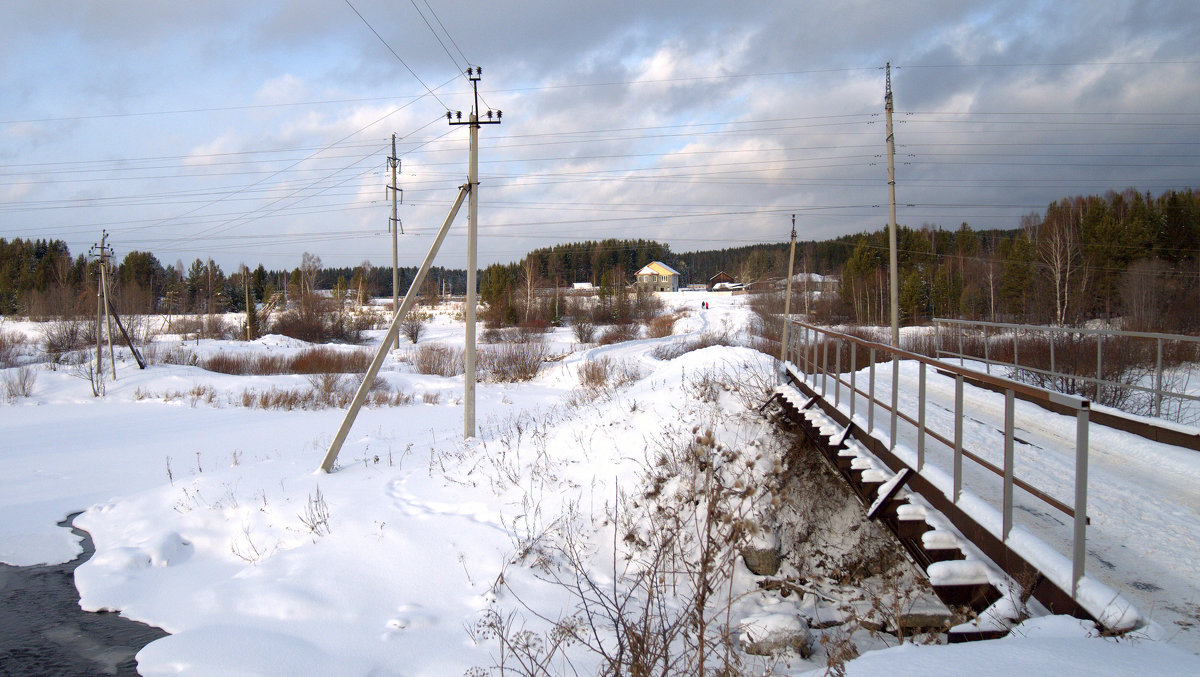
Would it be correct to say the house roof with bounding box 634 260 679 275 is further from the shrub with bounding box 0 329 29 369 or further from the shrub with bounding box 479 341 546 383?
the shrub with bounding box 0 329 29 369

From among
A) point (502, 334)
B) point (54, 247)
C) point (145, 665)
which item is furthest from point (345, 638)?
point (54, 247)

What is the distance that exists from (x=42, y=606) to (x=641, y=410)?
28.6 feet

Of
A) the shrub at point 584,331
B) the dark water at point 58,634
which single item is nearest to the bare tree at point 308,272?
the shrub at point 584,331

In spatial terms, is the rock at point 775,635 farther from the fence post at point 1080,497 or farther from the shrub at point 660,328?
the shrub at point 660,328

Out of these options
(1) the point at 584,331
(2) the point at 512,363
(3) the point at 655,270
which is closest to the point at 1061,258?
(1) the point at 584,331

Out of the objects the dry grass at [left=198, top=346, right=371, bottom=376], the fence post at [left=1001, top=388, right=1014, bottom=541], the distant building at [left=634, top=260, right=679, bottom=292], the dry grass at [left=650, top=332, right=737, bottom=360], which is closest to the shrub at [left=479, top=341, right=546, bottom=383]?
the dry grass at [left=198, top=346, right=371, bottom=376]

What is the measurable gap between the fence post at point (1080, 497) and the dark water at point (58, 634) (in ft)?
25.2

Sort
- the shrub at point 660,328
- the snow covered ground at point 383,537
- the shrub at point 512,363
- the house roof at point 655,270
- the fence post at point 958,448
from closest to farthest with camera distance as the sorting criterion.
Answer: the fence post at point 958,448 → the snow covered ground at point 383,537 → the shrub at point 512,363 → the shrub at point 660,328 → the house roof at point 655,270

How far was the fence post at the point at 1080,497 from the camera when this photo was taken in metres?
3.41

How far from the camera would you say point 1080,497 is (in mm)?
3477

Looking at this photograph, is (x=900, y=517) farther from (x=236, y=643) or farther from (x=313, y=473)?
(x=313, y=473)

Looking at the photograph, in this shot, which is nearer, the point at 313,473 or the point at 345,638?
the point at 345,638

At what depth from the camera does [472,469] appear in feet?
34.8

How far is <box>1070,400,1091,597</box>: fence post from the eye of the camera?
3406 mm
